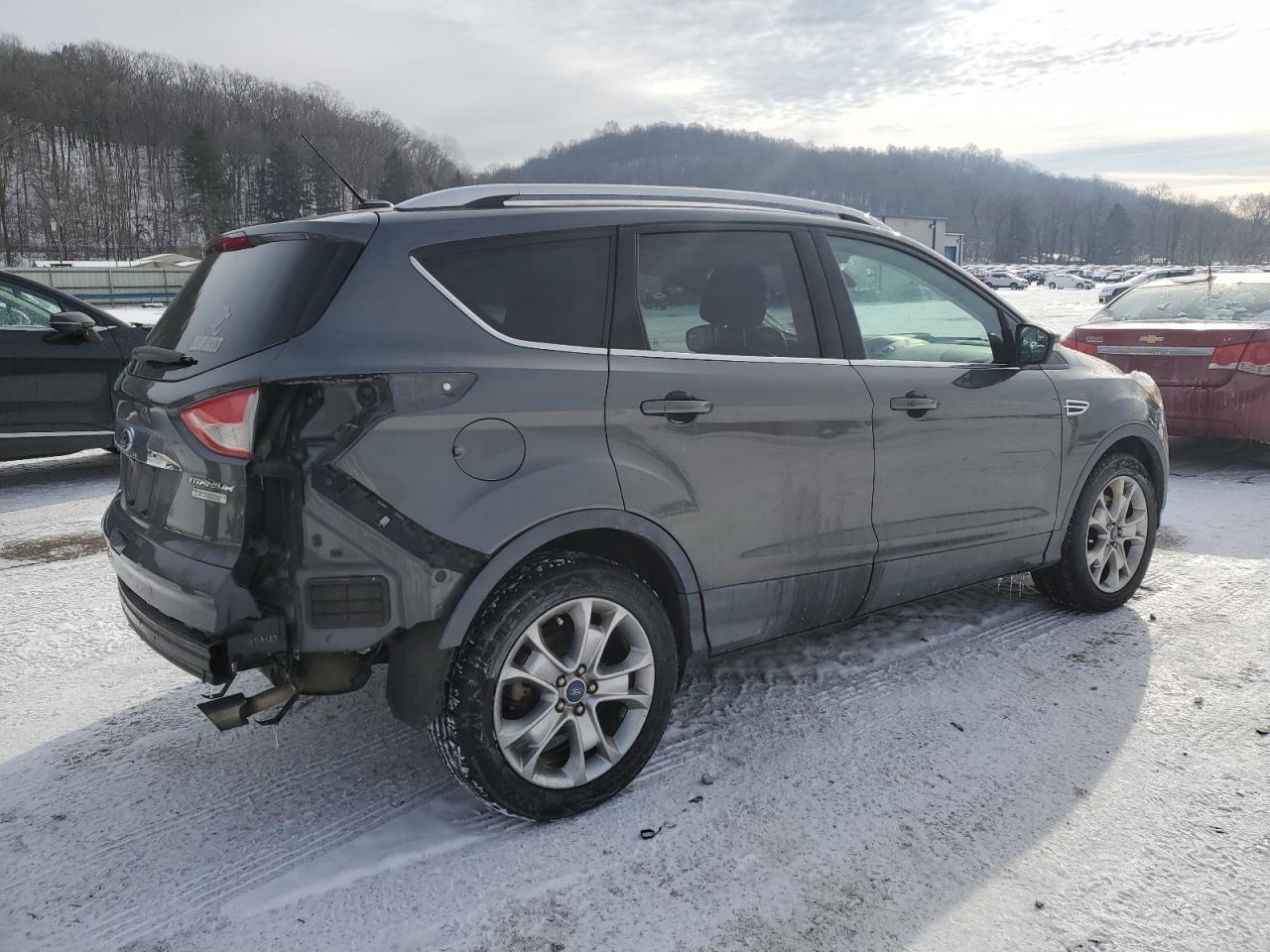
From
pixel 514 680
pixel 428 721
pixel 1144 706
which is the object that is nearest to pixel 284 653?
pixel 428 721

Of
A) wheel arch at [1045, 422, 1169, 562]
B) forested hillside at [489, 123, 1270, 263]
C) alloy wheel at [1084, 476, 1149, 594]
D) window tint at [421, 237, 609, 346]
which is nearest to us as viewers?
window tint at [421, 237, 609, 346]

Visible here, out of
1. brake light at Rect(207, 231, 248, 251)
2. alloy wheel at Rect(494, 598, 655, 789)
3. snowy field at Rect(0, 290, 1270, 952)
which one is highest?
brake light at Rect(207, 231, 248, 251)

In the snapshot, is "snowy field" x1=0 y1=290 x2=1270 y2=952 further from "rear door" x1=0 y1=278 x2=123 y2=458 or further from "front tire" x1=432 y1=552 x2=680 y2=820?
"rear door" x1=0 y1=278 x2=123 y2=458

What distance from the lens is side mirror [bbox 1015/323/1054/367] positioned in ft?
13.1

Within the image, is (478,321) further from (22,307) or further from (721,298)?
(22,307)

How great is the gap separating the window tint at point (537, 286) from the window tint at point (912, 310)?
109 cm

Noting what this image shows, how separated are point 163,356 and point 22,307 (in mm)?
5497

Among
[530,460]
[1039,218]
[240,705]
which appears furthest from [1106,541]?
[1039,218]

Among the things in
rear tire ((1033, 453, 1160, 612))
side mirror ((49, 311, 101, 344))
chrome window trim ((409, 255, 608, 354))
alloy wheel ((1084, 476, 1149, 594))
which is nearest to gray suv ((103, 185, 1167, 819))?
chrome window trim ((409, 255, 608, 354))

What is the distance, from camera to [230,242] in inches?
118

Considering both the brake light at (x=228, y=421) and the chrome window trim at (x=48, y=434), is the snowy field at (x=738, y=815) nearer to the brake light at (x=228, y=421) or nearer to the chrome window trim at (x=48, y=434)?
the brake light at (x=228, y=421)

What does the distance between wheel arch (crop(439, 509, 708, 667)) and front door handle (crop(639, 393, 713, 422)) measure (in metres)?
0.32

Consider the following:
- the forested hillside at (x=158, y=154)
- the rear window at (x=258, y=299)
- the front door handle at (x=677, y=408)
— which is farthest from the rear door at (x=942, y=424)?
the forested hillside at (x=158, y=154)

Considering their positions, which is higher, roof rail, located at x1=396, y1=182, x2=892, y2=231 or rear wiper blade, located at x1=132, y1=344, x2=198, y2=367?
roof rail, located at x1=396, y1=182, x2=892, y2=231
